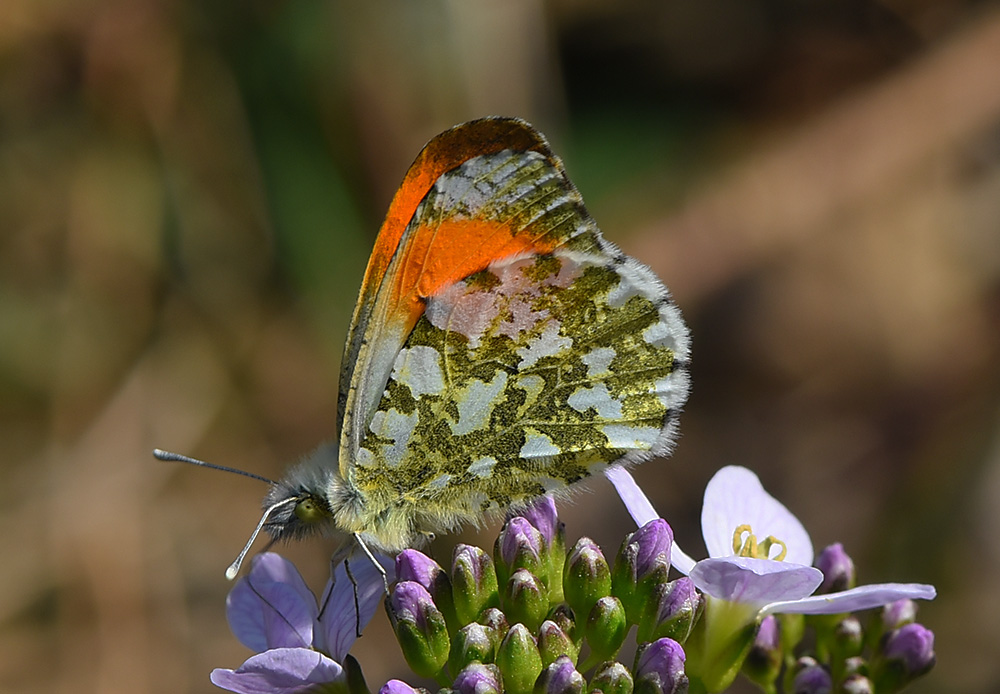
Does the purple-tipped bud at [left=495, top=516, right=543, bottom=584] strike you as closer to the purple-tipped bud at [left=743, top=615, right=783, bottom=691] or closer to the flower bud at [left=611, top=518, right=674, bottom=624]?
the flower bud at [left=611, top=518, right=674, bottom=624]

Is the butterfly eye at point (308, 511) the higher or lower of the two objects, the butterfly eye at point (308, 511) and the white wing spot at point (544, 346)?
the lower

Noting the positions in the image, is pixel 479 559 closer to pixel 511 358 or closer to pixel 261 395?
pixel 511 358

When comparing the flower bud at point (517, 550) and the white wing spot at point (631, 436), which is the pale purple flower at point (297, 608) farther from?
the white wing spot at point (631, 436)

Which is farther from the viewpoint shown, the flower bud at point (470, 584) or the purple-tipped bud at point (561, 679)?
the flower bud at point (470, 584)

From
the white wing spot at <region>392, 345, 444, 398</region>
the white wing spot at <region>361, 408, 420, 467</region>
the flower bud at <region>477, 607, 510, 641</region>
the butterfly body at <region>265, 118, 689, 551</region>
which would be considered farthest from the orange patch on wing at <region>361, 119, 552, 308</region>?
the flower bud at <region>477, 607, 510, 641</region>

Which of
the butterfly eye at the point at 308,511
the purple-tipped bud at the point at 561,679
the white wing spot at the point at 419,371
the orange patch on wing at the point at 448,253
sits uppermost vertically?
the orange patch on wing at the point at 448,253

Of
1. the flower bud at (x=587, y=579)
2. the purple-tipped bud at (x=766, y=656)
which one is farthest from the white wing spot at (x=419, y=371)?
the purple-tipped bud at (x=766, y=656)

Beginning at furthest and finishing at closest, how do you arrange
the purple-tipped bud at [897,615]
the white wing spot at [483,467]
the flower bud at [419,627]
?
the purple-tipped bud at [897,615], the white wing spot at [483,467], the flower bud at [419,627]

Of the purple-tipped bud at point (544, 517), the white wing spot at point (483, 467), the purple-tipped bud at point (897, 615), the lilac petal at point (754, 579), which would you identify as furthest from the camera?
the purple-tipped bud at point (897, 615)
